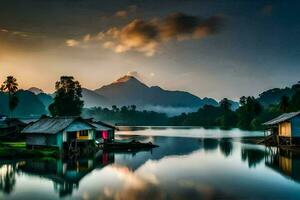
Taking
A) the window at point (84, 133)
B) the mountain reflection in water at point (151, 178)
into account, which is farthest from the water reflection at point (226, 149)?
the window at point (84, 133)

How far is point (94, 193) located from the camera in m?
28.3

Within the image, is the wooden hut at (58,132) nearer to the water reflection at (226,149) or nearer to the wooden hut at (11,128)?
the wooden hut at (11,128)

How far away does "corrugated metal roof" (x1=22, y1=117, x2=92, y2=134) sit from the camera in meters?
54.8

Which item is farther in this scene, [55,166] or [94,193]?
[55,166]

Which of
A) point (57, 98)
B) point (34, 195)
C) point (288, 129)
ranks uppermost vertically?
point (57, 98)

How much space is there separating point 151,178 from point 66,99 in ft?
232

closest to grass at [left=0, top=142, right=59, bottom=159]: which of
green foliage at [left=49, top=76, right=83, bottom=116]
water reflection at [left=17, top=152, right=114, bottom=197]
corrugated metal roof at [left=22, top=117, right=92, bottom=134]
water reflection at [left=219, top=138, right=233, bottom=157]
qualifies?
corrugated metal roof at [left=22, top=117, right=92, bottom=134]

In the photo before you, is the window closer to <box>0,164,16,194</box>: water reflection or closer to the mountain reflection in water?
the mountain reflection in water

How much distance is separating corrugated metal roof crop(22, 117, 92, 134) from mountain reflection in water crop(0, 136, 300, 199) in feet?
24.3

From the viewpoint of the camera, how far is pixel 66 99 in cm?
10219

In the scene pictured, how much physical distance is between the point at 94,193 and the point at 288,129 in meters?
46.9

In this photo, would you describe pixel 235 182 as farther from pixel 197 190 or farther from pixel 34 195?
pixel 34 195

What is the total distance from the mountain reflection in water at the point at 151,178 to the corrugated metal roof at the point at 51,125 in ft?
24.3

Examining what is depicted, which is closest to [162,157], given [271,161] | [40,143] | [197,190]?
[271,161]
